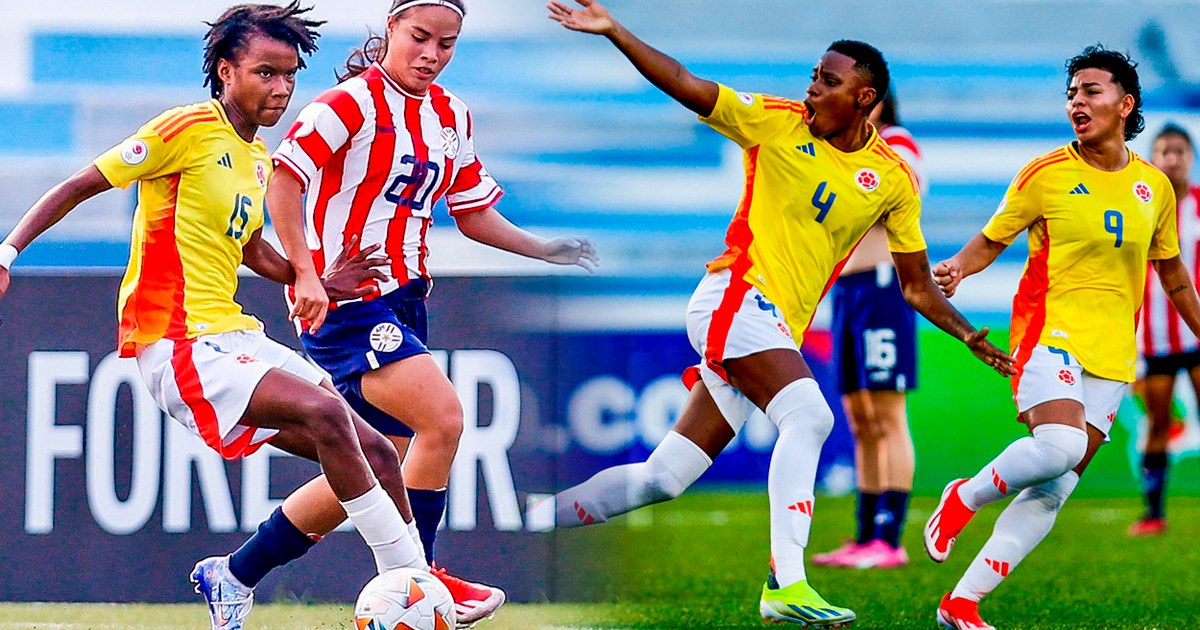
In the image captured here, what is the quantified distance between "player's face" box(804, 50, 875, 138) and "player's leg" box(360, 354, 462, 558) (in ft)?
4.41

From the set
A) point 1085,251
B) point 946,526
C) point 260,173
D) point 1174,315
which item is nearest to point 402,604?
point 260,173

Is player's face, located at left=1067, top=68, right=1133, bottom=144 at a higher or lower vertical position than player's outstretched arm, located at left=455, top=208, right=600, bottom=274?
higher

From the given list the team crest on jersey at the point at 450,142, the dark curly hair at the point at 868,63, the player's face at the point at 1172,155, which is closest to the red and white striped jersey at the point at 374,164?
the team crest on jersey at the point at 450,142

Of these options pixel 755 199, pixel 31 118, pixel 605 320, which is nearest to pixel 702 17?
pixel 605 320

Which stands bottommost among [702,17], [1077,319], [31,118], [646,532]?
[646,532]

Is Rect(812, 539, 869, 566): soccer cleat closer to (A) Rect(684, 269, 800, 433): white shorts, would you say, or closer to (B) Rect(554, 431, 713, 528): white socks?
(B) Rect(554, 431, 713, 528): white socks

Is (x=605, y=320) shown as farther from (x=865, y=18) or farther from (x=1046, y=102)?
(x=1046, y=102)

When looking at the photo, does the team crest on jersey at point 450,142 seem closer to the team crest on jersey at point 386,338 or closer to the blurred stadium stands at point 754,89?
the team crest on jersey at point 386,338

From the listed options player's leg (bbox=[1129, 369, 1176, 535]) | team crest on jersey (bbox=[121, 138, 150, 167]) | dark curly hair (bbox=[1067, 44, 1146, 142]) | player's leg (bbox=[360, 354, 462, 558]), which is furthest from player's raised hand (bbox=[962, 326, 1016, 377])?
player's leg (bbox=[1129, 369, 1176, 535])

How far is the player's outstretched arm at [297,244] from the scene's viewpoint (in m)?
3.83

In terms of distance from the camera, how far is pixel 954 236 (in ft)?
29.5

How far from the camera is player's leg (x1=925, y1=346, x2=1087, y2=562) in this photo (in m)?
4.39

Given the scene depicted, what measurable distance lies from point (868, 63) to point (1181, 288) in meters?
1.39

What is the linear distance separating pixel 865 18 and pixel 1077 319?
468cm
